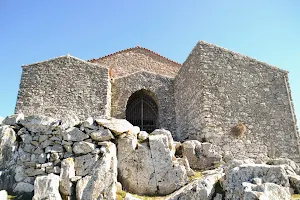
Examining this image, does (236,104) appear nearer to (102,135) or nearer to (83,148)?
(102,135)

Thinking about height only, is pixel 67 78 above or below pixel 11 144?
above

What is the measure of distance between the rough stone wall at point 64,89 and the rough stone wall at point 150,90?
670mm

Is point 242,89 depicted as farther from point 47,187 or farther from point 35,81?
point 35,81

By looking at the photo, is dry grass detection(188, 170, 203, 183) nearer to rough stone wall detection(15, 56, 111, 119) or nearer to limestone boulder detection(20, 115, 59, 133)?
limestone boulder detection(20, 115, 59, 133)

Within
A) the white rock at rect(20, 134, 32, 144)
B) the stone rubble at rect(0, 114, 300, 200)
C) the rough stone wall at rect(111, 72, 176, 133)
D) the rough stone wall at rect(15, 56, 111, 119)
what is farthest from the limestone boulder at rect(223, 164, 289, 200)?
the rough stone wall at rect(15, 56, 111, 119)

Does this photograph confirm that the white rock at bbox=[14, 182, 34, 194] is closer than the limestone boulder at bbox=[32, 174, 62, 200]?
No

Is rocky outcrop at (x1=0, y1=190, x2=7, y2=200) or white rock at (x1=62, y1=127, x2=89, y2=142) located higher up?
white rock at (x1=62, y1=127, x2=89, y2=142)

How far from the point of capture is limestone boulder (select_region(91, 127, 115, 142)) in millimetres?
6938

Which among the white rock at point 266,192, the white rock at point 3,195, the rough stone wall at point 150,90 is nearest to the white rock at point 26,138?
the white rock at point 3,195

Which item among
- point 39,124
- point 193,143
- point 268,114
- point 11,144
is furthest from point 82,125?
point 268,114

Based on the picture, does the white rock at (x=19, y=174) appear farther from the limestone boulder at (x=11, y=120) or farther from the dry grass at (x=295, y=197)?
the dry grass at (x=295, y=197)

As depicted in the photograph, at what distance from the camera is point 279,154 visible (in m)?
10.8

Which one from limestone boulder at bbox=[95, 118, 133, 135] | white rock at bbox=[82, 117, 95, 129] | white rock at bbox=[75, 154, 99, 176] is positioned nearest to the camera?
white rock at bbox=[75, 154, 99, 176]

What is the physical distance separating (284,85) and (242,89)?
2.74 meters
